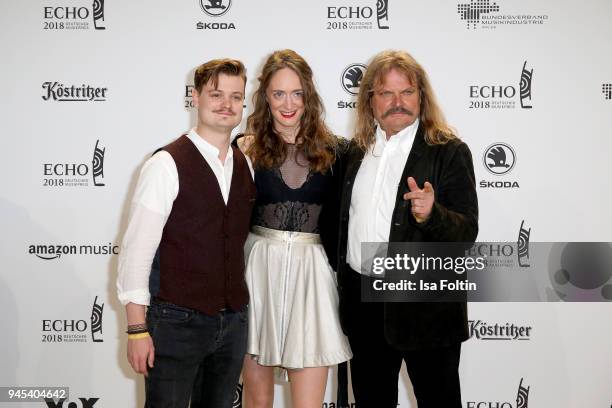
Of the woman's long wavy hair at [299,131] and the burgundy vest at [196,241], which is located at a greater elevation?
the woman's long wavy hair at [299,131]

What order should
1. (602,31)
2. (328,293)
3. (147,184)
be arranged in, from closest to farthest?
(147,184)
(328,293)
(602,31)

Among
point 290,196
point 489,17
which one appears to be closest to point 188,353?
point 290,196

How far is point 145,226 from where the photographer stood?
6.13 ft

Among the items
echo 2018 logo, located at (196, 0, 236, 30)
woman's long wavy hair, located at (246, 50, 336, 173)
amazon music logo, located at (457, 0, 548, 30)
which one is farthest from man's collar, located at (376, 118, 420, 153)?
echo 2018 logo, located at (196, 0, 236, 30)

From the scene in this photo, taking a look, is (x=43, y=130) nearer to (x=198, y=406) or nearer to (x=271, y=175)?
(x=271, y=175)

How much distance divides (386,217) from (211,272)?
2.22 feet

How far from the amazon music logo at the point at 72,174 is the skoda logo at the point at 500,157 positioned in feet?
6.96

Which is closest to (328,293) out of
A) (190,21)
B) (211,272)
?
(211,272)

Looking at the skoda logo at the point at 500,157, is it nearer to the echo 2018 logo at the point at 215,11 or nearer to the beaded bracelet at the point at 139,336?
the echo 2018 logo at the point at 215,11

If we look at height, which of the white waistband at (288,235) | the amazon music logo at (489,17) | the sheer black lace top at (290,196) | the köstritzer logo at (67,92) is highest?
the amazon music logo at (489,17)

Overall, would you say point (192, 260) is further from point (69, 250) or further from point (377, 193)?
point (69, 250)

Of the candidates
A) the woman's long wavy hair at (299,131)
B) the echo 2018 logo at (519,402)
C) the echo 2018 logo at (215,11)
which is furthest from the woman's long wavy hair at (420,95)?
the echo 2018 logo at (519,402)

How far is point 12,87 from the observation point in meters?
3.25

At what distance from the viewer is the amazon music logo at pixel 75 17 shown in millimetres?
3232
